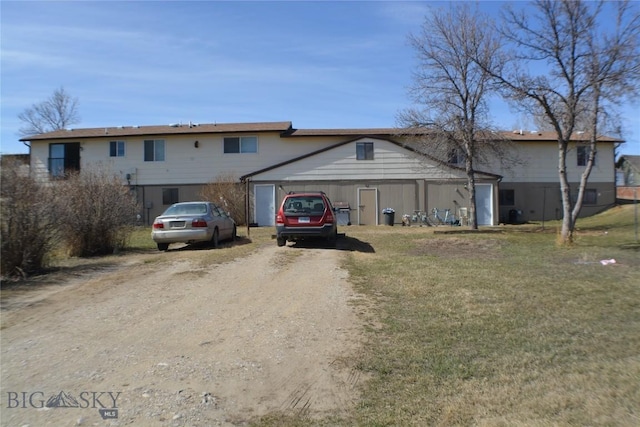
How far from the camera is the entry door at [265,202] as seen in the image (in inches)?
1097

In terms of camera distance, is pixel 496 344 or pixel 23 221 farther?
pixel 23 221

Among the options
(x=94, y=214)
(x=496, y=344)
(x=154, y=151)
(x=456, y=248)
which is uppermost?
(x=154, y=151)

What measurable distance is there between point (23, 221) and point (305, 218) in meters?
6.59

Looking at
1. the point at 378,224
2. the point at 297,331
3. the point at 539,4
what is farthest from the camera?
the point at 378,224

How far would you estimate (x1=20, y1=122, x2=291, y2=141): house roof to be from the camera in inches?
1187

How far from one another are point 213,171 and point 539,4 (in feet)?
67.0

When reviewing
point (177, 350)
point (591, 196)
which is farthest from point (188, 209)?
point (591, 196)

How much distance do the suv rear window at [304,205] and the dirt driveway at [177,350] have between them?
13.8 ft

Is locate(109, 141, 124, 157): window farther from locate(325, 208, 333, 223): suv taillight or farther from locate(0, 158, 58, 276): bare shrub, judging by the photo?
locate(0, 158, 58, 276): bare shrub

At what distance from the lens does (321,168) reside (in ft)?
90.9

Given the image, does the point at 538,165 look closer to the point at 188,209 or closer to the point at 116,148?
the point at 188,209

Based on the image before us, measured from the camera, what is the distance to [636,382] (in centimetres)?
434

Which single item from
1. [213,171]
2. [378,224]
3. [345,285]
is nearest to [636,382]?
[345,285]

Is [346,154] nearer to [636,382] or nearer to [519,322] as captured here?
[519,322]
